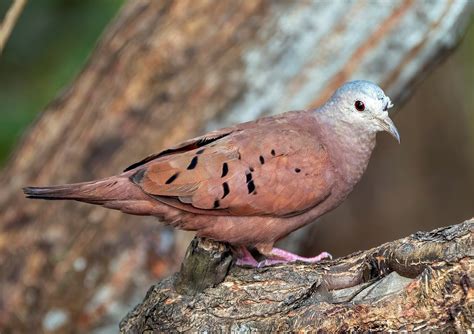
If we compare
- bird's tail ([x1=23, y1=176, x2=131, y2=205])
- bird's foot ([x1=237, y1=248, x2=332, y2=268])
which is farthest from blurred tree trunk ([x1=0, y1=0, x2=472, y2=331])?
bird's tail ([x1=23, y1=176, x2=131, y2=205])

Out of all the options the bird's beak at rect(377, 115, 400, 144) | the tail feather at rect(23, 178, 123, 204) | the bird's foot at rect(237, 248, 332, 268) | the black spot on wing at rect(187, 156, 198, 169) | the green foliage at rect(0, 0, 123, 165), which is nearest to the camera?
the tail feather at rect(23, 178, 123, 204)

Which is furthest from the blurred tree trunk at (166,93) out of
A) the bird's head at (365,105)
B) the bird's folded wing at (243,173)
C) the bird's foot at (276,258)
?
the bird's folded wing at (243,173)

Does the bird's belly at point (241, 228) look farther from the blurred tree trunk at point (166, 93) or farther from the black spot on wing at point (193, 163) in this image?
the blurred tree trunk at point (166, 93)

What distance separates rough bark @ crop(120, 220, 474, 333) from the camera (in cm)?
364

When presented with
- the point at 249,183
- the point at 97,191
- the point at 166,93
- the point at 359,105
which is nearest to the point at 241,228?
the point at 249,183

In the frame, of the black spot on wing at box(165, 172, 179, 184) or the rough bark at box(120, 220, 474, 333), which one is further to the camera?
the black spot on wing at box(165, 172, 179, 184)

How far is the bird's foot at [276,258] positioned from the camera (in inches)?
189

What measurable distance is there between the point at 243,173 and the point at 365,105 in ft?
2.73

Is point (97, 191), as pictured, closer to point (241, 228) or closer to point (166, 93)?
point (241, 228)

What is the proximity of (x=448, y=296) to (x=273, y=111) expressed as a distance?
3152mm

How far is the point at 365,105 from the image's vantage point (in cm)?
502

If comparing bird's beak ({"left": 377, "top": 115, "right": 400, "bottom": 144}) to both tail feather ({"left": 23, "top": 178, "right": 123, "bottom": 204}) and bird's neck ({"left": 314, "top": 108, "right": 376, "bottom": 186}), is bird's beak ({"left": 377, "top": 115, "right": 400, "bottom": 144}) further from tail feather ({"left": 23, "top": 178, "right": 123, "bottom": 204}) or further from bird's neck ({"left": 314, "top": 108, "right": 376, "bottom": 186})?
tail feather ({"left": 23, "top": 178, "right": 123, "bottom": 204})

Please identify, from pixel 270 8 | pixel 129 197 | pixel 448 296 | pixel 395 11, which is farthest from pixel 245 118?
pixel 448 296

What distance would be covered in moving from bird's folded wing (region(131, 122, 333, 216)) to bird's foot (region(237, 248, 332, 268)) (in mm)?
258
